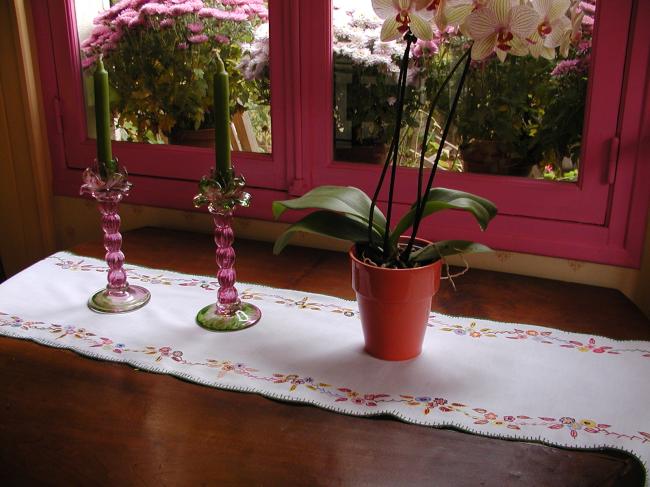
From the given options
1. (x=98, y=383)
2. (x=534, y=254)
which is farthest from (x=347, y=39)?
(x=98, y=383)

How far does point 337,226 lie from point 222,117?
0.23 metres

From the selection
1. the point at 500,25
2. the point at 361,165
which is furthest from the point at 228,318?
the point at 500,25

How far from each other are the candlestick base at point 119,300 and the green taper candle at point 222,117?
0.30 metres

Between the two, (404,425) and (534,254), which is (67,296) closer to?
(404,425)

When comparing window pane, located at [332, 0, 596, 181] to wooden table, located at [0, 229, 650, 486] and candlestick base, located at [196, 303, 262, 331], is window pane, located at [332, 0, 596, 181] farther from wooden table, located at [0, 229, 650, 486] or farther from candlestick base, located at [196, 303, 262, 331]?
wooden table, located at [0, 229, 650, 486]

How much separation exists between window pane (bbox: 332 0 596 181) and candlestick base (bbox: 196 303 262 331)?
460 mm

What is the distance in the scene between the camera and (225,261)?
115 centimetres

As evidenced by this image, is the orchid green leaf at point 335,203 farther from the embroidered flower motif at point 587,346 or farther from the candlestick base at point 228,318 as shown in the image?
the embroidered flower motif at point 587,346

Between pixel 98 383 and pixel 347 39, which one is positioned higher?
pixel 347 39

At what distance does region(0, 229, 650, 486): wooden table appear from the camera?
79 cm

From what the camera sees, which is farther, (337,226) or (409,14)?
(337,226)

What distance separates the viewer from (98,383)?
38.6 inches

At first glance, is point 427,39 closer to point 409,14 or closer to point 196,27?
point 409,14

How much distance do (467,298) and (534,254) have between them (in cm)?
20
